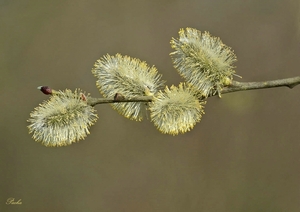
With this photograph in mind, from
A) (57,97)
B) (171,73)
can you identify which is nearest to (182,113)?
(57,97)

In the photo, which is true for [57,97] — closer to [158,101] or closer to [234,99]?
[158,101]
